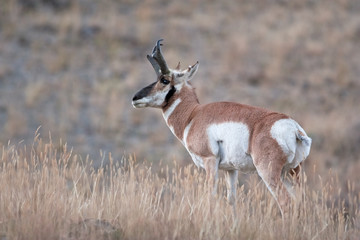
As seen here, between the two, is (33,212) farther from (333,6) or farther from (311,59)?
(333,6)

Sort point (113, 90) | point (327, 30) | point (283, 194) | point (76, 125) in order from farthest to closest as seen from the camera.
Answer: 1. point (327, 30)
2. point (113, 90)
3. point (76, 125)
4. point (283, 194)

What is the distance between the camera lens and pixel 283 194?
8336 millimetres

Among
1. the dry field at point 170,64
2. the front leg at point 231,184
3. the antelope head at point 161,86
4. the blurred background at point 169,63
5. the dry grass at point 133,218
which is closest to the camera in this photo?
the dry grass at point 133,218

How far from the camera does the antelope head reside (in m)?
9.72

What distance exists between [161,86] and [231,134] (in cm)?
152

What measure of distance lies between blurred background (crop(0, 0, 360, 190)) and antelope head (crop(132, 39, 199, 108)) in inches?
287

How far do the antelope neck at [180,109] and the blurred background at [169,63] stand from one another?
23.8ft

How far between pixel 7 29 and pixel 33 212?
16.1 meters

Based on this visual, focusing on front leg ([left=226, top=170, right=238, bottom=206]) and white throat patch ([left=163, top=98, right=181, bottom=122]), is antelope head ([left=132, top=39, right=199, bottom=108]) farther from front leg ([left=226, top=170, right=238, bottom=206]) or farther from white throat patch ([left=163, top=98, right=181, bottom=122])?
front leg ([left=226, top=170, right=238, bottom=206])

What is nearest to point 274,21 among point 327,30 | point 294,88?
point 327,30

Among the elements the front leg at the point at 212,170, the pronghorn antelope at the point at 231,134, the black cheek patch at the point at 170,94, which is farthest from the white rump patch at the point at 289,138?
the black cheek patch at the point at 170,94

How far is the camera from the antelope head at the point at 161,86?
9.72 metres

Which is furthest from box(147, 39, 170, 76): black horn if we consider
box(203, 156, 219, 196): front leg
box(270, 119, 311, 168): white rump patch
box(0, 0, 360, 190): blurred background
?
box(0, 0, 360, 190): blurred background

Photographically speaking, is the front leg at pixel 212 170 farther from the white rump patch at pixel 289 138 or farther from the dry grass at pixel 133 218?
the white rump patch at pixel 289 138
